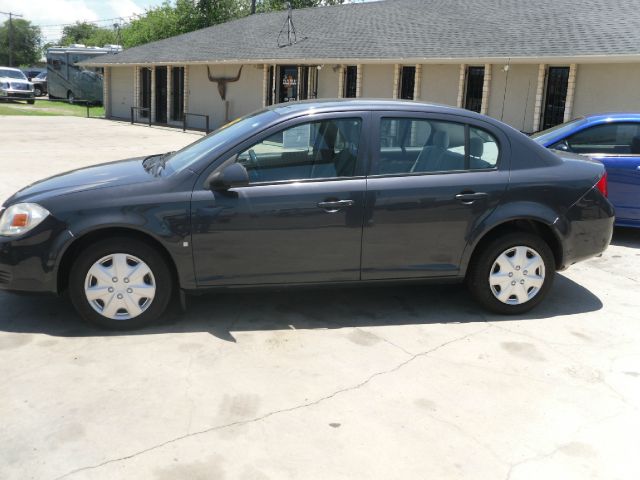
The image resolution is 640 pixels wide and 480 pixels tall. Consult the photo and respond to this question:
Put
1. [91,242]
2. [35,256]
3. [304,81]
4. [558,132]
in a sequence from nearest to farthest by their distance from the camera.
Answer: [35,256] < [91,242] < [558,132] < [304,81]

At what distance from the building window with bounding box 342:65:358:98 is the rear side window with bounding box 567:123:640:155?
13890 millimetres

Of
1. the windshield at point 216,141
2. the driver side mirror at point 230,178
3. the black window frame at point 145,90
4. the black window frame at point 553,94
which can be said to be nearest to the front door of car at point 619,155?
the windshield at point 216,141

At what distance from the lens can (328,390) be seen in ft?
12.8

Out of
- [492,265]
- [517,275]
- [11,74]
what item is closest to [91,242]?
[492,265]

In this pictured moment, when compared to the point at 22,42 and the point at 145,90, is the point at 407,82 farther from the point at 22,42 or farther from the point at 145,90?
the point at 22,42

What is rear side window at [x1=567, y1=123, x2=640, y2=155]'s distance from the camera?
299 inches

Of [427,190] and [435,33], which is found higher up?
[435,33]

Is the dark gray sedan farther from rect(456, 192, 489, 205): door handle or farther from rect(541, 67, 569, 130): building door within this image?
rect(541, 67, 569, 130): building door

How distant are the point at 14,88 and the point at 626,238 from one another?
37736mm

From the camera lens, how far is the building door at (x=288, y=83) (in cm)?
2322

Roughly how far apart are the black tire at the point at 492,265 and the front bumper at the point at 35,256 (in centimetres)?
304

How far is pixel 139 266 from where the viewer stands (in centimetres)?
456

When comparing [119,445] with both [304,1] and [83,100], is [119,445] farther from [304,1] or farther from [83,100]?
[304,1]

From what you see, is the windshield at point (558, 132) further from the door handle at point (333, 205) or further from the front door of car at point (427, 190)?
the door handle at point (333, 205)
